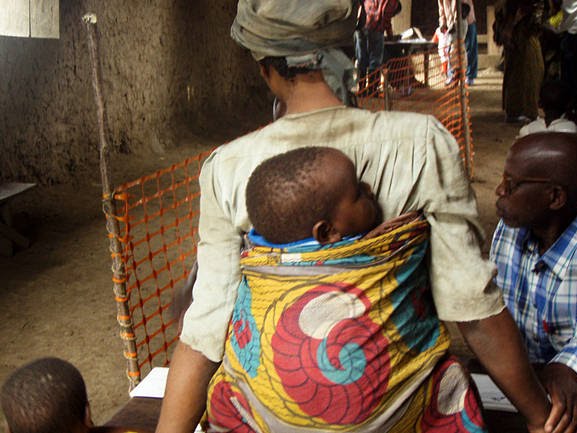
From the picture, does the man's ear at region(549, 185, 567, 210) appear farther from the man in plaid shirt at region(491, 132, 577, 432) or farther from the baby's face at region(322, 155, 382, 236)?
the baby's face at region(322, 155, 382, 236)

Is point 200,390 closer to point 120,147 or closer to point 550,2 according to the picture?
point 120,147

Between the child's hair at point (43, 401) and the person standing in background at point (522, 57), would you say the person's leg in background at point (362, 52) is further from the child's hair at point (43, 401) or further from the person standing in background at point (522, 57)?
the child's hair at point (43, 401)

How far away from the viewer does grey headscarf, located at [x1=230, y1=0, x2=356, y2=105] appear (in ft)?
4.79

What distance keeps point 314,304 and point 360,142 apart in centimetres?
36

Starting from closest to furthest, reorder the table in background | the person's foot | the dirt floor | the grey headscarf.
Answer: the grey headscarf < the dirt floor < the person's foot < the table in background

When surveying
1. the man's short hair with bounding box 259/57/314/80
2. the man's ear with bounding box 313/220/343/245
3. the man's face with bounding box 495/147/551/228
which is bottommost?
the man's face with bounding box 495/147/551/228

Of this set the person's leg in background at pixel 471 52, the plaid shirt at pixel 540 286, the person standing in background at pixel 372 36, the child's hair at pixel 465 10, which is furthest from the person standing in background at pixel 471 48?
the plaid shirt at pixel 540 286

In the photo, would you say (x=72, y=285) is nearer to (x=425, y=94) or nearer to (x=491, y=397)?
(x=491, y=397)

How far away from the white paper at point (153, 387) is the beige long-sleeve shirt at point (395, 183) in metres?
0.84

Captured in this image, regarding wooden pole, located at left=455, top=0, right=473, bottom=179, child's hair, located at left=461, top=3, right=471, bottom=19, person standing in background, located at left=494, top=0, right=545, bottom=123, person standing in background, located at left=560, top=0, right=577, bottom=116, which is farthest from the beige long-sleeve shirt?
child's hair, located at left=461, top=3, right=471, bottom=19

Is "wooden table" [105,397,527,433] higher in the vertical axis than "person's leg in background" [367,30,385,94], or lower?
lower

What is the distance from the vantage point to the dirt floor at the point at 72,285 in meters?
4.18

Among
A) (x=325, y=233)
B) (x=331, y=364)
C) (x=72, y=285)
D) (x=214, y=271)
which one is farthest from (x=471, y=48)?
(x=331, y=364)

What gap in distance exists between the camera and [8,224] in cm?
582
